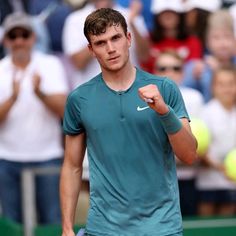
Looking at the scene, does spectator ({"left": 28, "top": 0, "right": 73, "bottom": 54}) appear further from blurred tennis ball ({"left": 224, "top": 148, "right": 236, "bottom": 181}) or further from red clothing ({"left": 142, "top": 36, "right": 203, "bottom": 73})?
blurred tennis ball ({"left": 224, "top": 148, "right": 236, "bottom": 181})

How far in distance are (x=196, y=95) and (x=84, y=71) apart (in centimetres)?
103

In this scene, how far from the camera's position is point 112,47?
414 cm

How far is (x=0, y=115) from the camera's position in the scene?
7176 mm

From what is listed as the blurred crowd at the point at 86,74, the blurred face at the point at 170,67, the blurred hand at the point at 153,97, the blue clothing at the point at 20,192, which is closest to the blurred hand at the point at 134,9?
the blurred crowd at the point at 86,74

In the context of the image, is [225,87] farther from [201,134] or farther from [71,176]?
[71,176]

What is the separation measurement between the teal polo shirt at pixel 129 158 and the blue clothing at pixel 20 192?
286 centimetres

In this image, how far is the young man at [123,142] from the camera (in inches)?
165

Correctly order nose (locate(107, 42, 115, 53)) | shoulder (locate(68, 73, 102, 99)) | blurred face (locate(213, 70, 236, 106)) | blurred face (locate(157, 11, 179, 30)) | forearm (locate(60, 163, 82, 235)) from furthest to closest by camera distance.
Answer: blurred face (locate(157, 11, 179, 30)) < blurred face (locate(213, 70, 236, 106)) < forearm (locate(60, 163, 82, 235)) < shoulder (locate(68, 73, 102, 99)) < nose (locate(107, 42, 115, 53))

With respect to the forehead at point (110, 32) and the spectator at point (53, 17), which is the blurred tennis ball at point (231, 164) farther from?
the forehead at point (110, 32)

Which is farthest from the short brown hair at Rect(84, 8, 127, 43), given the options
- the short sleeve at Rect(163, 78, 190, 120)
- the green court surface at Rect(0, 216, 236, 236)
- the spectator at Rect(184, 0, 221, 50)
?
the spectator at Rect(184, 0, 221, 50)

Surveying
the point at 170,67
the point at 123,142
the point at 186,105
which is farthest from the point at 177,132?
the point at 170,67

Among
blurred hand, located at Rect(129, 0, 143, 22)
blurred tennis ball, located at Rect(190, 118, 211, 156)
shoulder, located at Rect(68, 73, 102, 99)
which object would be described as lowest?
blurred tennis ball, located at Rect(190, 118, 211, 156)

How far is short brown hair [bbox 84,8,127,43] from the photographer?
4.18 m

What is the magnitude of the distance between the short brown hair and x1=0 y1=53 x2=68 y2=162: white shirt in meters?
3.07
